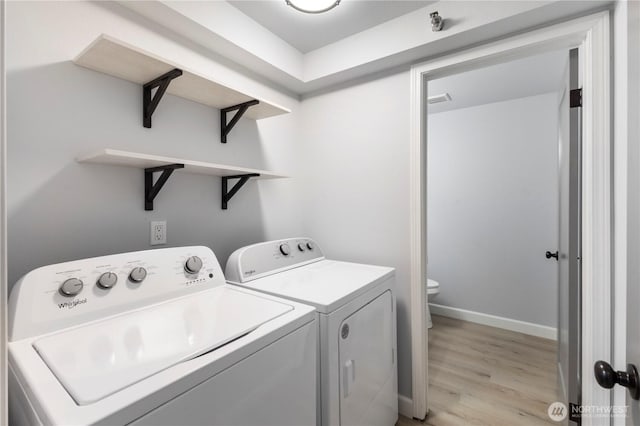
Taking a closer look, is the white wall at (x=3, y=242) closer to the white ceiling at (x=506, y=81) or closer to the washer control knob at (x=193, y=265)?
the washer control knob at (x=193, y=265)

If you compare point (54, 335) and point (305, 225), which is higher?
point (305, 225)

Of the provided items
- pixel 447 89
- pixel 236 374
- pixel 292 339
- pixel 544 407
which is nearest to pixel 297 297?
pixel 292 339

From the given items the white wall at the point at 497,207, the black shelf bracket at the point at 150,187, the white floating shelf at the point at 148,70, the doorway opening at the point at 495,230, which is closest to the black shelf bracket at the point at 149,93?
the white floating shelf at the point at 148,70

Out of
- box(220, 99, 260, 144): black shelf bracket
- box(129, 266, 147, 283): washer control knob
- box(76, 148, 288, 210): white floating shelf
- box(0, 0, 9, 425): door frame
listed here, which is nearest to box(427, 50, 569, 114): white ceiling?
box(220, 99, 260, 144): black shelf bracket

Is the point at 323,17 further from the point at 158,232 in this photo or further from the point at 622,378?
the point at 622,378

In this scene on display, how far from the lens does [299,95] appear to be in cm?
231

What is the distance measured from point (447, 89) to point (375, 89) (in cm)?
115

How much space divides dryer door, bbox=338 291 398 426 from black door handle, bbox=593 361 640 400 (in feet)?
2.52

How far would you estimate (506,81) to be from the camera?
8.42 ft

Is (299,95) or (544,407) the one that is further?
(299,95)

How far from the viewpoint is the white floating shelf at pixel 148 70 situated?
107 cm

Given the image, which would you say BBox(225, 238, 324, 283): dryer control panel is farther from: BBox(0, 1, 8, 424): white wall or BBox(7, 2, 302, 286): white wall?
BBox(0, 1, 8, 424): white wall

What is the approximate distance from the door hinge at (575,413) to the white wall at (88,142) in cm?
195

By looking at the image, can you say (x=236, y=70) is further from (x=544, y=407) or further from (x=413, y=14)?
(x=544, y=407)
